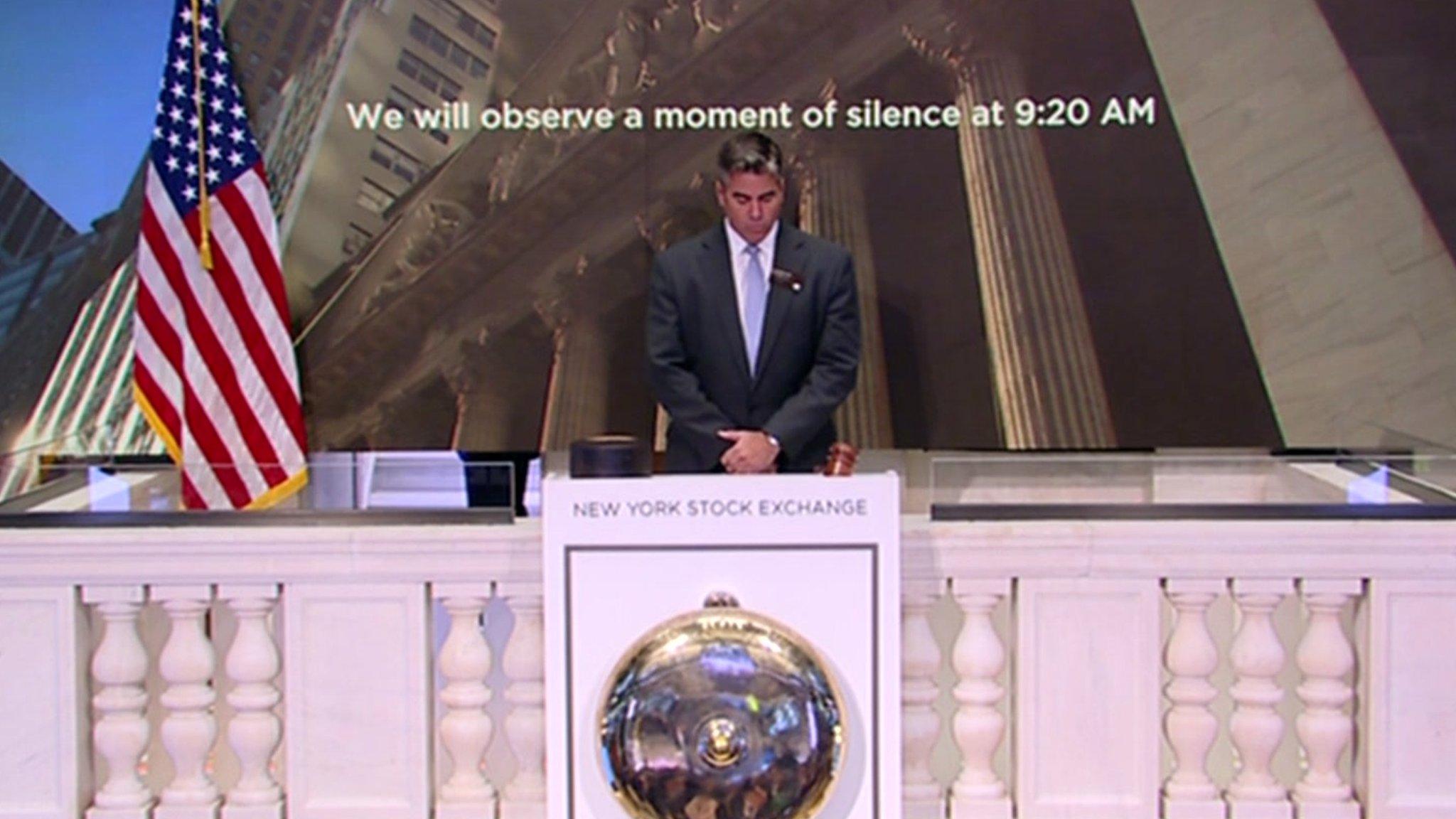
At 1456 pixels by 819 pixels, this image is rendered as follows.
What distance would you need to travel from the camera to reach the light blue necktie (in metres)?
4.41

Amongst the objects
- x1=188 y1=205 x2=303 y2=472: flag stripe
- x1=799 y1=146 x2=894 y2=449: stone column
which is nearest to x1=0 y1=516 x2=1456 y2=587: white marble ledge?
x1=188 y1=205 x2=303 y2=472: flag stripe

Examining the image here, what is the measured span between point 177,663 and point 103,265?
10.4 ft

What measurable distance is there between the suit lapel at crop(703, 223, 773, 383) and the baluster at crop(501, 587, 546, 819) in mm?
1341

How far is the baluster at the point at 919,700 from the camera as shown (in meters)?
3.18

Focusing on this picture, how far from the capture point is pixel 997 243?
5.95m

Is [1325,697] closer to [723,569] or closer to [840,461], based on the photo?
[840,461]

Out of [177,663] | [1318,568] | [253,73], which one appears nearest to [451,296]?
[253,73]

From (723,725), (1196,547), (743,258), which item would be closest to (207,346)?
(743,258)

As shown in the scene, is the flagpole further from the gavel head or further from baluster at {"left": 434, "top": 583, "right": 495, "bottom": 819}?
the gavel head

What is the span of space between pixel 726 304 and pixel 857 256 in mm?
1636

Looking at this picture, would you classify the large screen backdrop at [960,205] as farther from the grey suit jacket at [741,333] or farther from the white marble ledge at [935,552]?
the white marble ledge at [935,552]

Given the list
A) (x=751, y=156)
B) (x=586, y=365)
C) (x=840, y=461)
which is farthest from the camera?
(x=586, y=365)

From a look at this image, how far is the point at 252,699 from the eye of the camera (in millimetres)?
3217

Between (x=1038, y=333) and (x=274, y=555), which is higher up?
(x=1038, y=333)
